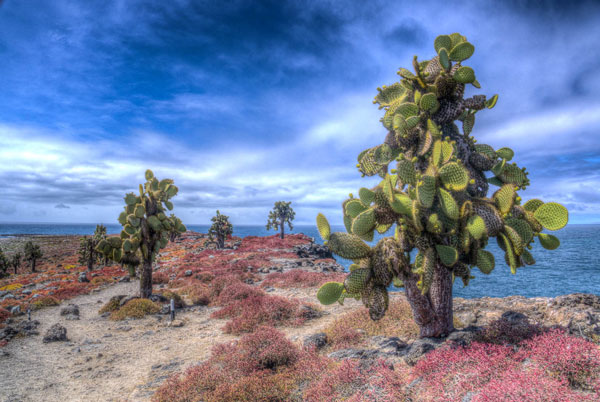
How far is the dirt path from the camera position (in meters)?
7.27

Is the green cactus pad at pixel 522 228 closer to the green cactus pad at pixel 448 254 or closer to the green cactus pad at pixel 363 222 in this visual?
the green cactus pad at pixel 448 254

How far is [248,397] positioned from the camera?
597 centimetres

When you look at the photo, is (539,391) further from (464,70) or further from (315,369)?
(464,70)

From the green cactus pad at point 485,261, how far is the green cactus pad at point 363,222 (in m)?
2.48

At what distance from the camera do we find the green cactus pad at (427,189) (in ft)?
19.0

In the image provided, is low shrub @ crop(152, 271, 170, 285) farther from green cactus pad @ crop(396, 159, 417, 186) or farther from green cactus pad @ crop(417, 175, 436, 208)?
green cactus pad @ crop(417, 175, 436, 208)

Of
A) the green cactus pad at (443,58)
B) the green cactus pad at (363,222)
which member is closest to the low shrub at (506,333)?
the green cactus pad at (363,222)

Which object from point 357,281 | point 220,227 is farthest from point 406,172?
point 220,227

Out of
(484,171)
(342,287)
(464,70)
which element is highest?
(464,70)

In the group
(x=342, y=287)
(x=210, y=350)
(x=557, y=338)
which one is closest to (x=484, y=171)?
(x=557, y=338)

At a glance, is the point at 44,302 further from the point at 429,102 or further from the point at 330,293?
the point at 429,102

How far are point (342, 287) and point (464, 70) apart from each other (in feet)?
19.4

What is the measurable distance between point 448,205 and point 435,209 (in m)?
0.65

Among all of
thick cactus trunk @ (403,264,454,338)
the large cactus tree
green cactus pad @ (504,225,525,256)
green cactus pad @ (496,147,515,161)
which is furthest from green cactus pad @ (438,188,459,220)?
green cactus pad @ (496,147,515,161)
